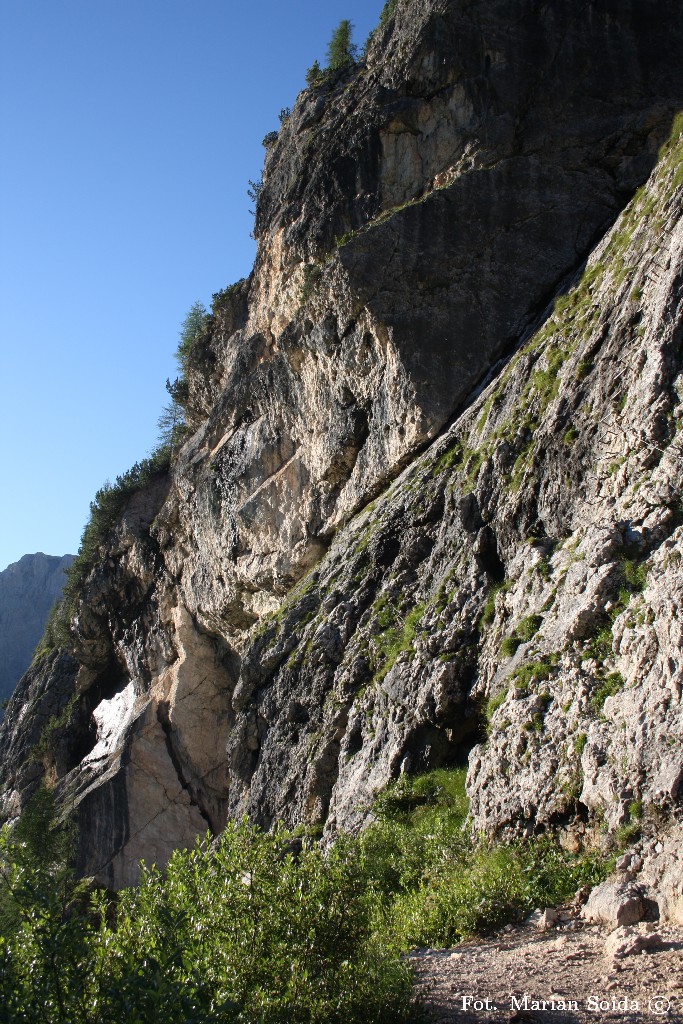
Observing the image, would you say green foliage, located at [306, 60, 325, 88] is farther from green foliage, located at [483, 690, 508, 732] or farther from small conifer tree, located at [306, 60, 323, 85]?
green foliage, located at [483, 690, 508, 732]

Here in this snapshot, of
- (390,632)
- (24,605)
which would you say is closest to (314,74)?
(390,632)

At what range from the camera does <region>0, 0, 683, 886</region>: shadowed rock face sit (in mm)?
14172

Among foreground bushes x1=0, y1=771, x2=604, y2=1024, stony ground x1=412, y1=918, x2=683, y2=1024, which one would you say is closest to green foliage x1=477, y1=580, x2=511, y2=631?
stony ground x1=412, y1=918, x2=683, y2=1024

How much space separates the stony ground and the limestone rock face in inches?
3560

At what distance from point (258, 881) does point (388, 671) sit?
31.7ft

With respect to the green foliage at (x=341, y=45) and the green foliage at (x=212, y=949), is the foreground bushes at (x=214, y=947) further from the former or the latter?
the green foliage at (x=341, y=45)

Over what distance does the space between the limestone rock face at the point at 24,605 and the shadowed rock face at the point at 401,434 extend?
66.5 m

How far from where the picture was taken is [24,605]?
9944cm

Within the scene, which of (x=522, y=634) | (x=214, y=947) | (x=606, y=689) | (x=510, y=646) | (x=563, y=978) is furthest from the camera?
(x=510, y=646)

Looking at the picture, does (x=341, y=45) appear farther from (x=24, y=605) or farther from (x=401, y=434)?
(x=24, y=605)

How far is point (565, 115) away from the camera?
2205 cm

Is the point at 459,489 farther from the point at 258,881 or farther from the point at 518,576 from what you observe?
the point at 258,881

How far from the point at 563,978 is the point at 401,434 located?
49.2 feet

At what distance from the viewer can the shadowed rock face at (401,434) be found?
14.2m
